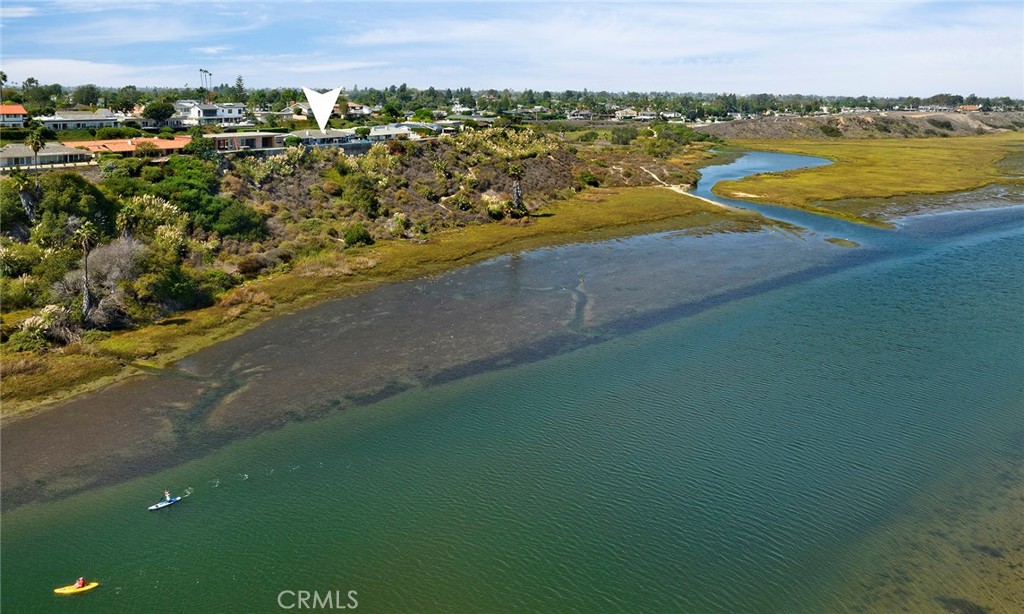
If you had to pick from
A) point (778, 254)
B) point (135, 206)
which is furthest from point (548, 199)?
point (135, 206)

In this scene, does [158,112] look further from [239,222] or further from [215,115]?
[239,222]

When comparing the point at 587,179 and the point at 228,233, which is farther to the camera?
the point at 587,179

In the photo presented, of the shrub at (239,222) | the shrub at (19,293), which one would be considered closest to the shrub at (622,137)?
the shrub at (239,222)

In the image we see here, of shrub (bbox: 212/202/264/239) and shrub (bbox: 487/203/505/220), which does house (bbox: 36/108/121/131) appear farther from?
shrub (bbox: 487/203/505/220)

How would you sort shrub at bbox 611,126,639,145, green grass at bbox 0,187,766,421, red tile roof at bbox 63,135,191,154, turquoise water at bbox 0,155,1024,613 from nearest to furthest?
1. turquoise water at bbox 0,155,1024,613
2. green grass at bbox 0,187,766,421
3. red tile roof at bbox 63,135,191,154
4. shrub at bbox 611,126,639,145

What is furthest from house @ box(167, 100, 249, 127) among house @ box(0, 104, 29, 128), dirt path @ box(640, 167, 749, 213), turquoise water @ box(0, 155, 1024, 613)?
turquoise water @ box(0, 155, 1024, 613)

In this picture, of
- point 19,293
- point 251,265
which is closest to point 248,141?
point 251,265
